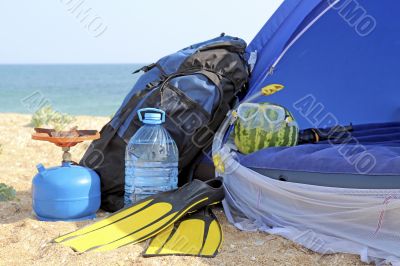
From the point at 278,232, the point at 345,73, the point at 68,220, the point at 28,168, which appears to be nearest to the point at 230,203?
the point at 278,232

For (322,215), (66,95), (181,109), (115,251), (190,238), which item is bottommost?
(66,95)

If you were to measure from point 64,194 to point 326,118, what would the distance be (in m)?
2.27

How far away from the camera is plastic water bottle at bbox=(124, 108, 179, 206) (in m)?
3.46

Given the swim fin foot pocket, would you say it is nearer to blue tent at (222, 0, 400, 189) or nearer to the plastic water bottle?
the plastic water bottle

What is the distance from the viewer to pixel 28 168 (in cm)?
495

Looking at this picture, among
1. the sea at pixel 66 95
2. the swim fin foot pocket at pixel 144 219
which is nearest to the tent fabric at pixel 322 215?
the swim fin foot pocket at pixel 144 219

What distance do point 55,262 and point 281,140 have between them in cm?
151

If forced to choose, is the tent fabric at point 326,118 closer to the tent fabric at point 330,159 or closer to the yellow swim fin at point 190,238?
the tent fabric at point 330,159

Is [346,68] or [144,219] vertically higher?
[346,68]

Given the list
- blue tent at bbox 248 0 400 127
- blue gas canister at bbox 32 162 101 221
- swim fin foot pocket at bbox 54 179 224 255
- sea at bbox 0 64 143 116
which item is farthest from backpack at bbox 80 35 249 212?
sea at bbox 0 64 143 116

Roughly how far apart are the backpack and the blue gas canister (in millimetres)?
229

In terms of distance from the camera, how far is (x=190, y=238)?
2830 millimetres

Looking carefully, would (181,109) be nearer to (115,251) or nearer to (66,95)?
(115,251)

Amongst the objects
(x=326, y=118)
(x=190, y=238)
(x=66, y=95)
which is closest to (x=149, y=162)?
(x=190, y=238)
